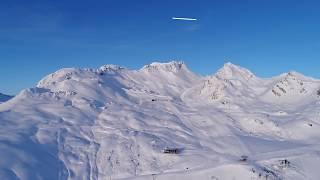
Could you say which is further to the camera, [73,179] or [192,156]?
[192,156]

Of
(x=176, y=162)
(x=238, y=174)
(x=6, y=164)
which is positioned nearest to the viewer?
(x=238, y=174)

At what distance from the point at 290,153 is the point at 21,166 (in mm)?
107285

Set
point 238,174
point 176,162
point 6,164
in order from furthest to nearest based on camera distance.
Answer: point 176,162 → point 6,164 → point 238,174

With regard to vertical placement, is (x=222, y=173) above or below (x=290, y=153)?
below

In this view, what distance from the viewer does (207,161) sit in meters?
187

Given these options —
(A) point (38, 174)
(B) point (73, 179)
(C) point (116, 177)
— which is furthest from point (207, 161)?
(A) point (38, 174)

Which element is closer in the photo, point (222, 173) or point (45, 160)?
point (222, 173)

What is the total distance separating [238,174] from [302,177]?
1004 inches

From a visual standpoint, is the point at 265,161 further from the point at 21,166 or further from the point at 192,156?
the point at 21,166

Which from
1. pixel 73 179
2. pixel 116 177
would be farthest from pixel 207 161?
pixel 73 179

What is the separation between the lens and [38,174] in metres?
178

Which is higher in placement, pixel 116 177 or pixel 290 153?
pixel 290 153

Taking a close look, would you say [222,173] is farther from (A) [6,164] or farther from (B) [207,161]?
(A) [6,164]

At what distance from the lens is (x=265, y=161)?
182 metres
